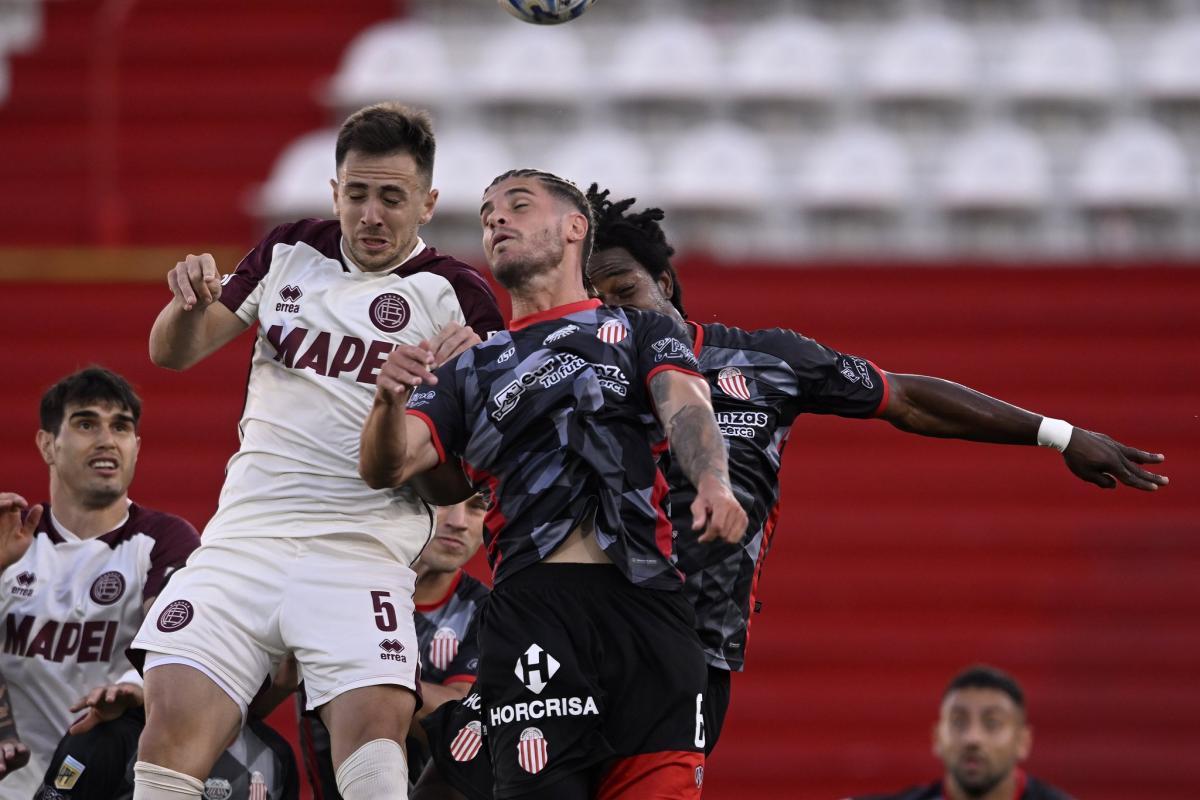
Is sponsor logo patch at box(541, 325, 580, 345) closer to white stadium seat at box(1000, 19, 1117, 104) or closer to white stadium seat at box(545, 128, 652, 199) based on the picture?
white stadium seat at box(545, 128, 652, 199)

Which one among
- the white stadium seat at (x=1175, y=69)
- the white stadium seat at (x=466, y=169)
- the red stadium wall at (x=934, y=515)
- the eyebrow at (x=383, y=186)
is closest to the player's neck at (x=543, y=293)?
the eyebrow at (x=383, y=186)

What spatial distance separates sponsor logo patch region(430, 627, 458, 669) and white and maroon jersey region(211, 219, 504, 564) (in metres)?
1.10

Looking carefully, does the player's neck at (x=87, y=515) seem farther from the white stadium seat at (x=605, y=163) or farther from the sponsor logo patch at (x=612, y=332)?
the white stadium seat at (x=605, y=163)

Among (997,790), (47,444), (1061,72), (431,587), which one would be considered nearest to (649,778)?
(431,587)

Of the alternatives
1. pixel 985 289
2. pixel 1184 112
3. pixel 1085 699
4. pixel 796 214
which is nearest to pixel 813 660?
pixel 1085 699

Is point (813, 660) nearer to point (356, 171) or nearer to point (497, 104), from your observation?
point (497, 104)

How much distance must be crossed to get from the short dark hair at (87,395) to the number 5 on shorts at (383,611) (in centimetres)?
165

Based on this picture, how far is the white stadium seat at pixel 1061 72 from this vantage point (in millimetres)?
11836

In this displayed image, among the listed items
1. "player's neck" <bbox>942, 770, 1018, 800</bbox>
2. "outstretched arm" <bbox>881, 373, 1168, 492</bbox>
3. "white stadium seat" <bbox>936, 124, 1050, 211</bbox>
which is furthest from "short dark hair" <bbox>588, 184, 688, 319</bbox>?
"white stadium seat" <bbox>936, 124, 1050, 211</bbox>

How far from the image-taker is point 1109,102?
39.4 ft

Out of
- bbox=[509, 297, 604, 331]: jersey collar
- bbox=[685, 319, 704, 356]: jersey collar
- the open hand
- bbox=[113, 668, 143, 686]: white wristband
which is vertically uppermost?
bbox=[685, 319, 704, 356]: jersey collar

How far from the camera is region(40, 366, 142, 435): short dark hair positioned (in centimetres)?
571

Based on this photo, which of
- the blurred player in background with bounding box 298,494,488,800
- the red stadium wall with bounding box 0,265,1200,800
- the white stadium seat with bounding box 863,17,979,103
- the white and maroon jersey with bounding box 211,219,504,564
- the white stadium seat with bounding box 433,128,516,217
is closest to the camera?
the white and maroon jersey with bounding box 211,219,504,564

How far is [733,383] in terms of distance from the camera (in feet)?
16.3
